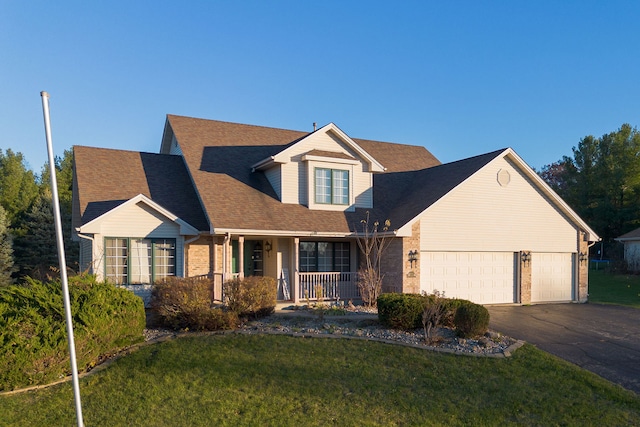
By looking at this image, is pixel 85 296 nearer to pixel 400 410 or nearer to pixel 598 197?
pixel 400 410

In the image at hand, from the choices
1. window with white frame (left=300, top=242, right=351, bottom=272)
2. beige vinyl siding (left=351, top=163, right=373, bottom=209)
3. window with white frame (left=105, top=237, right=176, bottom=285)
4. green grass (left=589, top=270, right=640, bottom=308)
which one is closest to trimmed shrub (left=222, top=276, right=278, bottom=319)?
window with white frame (left=105, top=237, right=176, bottom=285)

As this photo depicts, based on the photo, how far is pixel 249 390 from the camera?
25.9 feet

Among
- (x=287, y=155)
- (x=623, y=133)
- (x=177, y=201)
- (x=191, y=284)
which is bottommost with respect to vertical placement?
(x=191, y=284)

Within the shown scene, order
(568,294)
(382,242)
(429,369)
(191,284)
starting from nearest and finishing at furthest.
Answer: (429,369)
(191,284)
(382,242)
(568,294)

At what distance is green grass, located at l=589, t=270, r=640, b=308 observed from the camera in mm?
21359

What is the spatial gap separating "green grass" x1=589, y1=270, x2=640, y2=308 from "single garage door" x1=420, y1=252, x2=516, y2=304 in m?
4.89

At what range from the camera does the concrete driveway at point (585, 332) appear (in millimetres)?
10266

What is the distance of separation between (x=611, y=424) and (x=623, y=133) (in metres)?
47.5

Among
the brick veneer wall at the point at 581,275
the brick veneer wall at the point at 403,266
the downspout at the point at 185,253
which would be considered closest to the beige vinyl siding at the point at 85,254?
the downspout at the point at 185,253

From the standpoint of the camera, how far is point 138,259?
1519cm

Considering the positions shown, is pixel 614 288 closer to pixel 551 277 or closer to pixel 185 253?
pixel 551 277

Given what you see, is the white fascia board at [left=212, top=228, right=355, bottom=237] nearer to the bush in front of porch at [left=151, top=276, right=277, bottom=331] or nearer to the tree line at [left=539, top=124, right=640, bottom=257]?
the bush in front of porch at [left=151, top=276, right=277, bottom=331]

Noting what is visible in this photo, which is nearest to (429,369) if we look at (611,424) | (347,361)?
(347,361)

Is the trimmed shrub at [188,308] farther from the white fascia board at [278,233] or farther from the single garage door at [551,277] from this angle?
the single garage door at [551,277]
